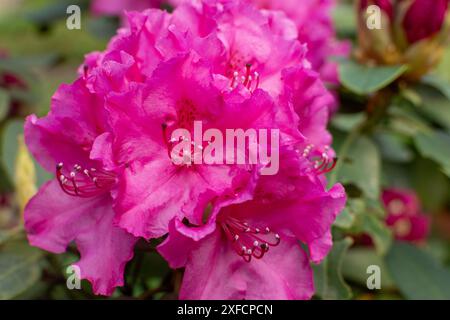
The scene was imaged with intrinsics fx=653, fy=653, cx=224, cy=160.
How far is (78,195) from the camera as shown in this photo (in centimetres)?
85

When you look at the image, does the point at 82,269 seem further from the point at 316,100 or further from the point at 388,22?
the point at 388,22

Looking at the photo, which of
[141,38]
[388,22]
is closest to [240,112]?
[141,38]

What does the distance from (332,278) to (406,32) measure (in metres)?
0.51

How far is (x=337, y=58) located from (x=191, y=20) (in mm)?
488

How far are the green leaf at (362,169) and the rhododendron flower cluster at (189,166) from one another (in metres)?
0.27

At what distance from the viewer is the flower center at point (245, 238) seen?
0.81 metres

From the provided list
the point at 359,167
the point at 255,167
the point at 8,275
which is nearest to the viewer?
the point at 255,167

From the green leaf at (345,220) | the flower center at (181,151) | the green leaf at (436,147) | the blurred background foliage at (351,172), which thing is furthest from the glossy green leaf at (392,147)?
the flower center at (181,151)

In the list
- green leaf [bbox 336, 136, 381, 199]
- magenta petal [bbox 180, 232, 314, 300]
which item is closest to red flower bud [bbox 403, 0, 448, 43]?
green leaf [bbox 336, 136, 381, 199]

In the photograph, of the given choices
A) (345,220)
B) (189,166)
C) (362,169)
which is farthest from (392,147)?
(189,166)

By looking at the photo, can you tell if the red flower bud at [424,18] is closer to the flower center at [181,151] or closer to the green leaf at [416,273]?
the green leaf at [416,273]

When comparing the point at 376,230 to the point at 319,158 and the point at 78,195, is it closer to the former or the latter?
the point at 319,158
